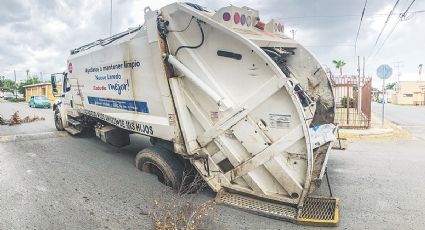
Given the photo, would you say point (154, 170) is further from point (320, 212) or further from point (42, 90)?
point (42, 90)

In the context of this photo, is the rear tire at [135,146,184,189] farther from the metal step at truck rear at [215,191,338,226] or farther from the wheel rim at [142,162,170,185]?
the metal step at truck rear at [215,191,338,226]

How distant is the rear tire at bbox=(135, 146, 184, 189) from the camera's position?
472cm

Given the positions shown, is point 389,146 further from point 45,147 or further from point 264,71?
point 45,147

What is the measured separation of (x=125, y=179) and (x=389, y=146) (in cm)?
670

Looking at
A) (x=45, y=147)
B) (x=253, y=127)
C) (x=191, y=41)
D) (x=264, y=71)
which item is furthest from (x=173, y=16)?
(x=45, y=147)

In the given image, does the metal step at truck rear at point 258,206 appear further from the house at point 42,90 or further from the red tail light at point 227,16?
the house at point 42,90

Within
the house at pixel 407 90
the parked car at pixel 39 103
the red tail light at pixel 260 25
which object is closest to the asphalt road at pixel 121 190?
the red tail light at pixel 260 25

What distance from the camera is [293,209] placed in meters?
3.98

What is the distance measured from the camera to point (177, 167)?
15.7 ft

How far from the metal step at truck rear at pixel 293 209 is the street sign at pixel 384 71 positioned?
33.6 ft

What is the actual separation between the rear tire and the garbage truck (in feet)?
0.05

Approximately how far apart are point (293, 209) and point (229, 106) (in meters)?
1.39

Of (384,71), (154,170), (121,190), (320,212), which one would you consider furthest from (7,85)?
(320,212)

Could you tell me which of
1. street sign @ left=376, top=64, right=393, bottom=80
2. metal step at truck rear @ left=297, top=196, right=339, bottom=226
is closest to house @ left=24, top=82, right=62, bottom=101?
street sign @ left=376, top=64, right=393, bottom=80
